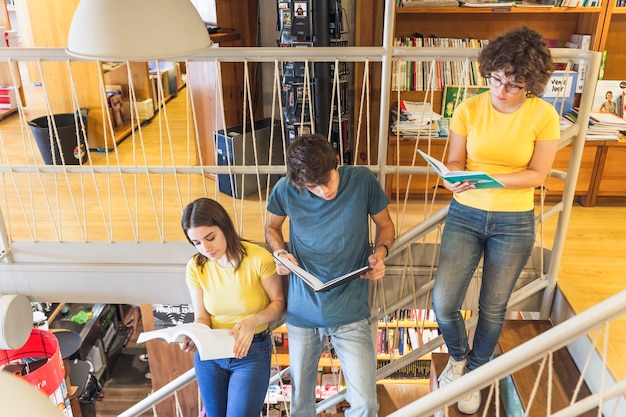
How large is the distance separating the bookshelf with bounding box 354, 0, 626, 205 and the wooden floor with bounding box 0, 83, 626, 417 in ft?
0.74

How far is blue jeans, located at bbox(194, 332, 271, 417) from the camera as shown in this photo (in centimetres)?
227

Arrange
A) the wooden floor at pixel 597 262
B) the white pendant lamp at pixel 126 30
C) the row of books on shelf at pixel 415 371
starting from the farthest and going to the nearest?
1. the row of books on shelf at pixel 415 371
2. the wooden floor at pixel 597 262
3. the white pendant lamp at pixel 126 30

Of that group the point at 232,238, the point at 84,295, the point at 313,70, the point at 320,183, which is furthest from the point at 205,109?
the point at 320,183

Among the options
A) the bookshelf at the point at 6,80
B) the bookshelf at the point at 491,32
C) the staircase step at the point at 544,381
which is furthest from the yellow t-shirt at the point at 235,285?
the bookshelf at the point at 6,80

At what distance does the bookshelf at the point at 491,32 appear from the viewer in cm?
353

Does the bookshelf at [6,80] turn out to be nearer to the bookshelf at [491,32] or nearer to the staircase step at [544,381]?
the bookshelf at [491,32]

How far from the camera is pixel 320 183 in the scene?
2021 mm

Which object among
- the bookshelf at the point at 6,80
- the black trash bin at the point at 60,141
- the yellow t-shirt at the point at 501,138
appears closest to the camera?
the yellow t-shirt at the point at 501,138

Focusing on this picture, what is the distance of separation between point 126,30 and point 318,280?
3.85ft

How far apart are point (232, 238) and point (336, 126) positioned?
170 cm

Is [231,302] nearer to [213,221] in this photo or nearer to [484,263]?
[213,221]

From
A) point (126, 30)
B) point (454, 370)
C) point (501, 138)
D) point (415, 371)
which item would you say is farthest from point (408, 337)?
point (126, 30)

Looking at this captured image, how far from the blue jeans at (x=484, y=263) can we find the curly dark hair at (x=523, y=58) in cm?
48

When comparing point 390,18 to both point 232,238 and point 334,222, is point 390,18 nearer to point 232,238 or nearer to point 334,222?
point 334,222
